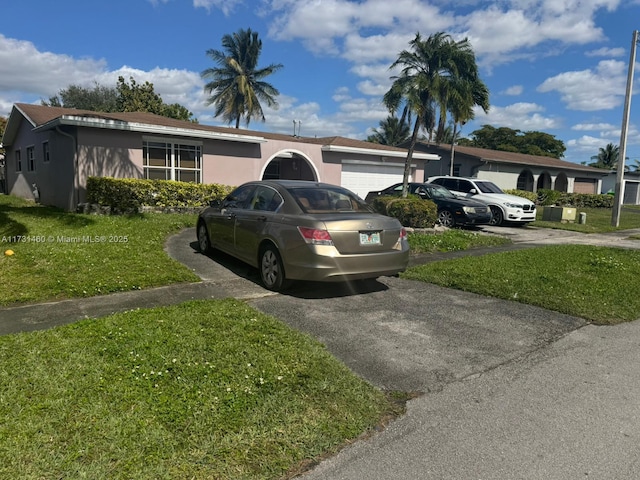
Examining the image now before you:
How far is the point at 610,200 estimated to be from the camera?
32.8 m

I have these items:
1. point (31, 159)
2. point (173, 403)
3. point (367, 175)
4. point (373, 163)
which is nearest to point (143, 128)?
point (31, 159)

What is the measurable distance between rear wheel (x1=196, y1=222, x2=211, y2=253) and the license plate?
3614 mm

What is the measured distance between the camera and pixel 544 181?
3522 centimetres

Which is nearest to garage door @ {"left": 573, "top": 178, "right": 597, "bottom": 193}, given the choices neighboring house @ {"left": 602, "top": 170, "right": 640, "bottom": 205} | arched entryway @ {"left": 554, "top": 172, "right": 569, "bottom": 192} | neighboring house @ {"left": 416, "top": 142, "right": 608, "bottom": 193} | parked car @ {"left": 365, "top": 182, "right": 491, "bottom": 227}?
neighboring house @ {"left": 416, "top": 142, "right": 608, "bottom": 193}

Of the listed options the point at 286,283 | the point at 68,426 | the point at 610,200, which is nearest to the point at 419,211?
the point at 286,283

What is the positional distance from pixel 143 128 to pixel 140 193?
241 centimetres

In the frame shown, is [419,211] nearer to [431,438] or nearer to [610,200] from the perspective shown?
[431,438]

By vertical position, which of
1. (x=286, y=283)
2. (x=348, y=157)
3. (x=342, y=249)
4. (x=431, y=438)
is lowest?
(x=431, y=438)

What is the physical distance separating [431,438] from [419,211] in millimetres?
9535

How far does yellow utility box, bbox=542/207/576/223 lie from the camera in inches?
717

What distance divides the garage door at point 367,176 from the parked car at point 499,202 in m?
5.12

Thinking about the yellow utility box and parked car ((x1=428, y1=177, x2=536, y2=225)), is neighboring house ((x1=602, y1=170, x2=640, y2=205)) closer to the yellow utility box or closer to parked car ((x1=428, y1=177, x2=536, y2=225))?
the yellow utility box

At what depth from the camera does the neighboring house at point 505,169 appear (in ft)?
→ 94.7

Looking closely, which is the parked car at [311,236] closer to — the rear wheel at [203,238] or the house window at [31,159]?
the rear wheel at [203,238]
